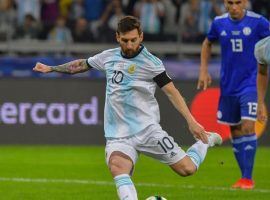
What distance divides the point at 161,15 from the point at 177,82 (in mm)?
3187

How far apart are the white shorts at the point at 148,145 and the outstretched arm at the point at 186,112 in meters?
0.41

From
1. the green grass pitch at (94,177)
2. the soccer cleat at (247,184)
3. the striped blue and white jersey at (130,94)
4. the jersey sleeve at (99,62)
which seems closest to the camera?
the striped blue and white jersey at (130,94)

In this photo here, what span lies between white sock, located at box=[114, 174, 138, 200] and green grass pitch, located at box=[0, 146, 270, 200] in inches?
84.6

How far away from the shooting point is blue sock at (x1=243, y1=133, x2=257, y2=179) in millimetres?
11641

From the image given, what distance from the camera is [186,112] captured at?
834 centimetres

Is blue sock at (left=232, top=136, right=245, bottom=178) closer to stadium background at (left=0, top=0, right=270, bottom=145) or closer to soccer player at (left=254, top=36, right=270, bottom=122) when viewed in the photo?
soccer player at (left=254, top=36, right=270, bottom=122)

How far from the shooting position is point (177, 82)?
17.3 m

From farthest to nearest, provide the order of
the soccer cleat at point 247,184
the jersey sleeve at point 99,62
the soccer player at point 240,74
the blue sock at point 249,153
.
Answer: the soccer player at point 240,74
the blue sock at point 249,153
the soccer cleat at point 247,184
the jersey sleeve at point 99,62

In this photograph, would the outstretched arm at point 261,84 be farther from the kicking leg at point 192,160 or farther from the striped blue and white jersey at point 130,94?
the striped blue and white jersey at point 130,94

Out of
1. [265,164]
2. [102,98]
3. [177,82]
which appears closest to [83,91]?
[102,98]

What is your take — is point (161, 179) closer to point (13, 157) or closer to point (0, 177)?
point (0, 177)

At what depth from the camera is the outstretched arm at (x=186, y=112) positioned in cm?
825

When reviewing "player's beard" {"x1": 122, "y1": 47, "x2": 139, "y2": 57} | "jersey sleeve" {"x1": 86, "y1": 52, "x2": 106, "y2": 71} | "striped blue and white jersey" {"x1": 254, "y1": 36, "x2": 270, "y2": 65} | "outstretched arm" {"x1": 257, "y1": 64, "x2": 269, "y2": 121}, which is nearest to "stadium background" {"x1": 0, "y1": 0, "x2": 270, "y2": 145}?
"outstretched arm" {"x1": 257, "y1": 64, "x2": 269, "y2": 121}

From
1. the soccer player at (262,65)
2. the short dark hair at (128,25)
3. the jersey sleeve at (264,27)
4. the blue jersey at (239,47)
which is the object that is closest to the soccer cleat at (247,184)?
the blue jersey at (239,47)
